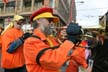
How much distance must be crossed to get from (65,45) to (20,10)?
176 ft

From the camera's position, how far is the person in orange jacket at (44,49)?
3742 mm

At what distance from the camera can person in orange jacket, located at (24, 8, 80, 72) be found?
3742 mm

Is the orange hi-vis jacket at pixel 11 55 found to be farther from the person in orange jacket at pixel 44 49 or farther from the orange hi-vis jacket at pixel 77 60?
the person in orange jacket at pixel 44 49

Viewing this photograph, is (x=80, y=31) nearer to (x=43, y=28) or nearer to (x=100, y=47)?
(x=100, y=47)

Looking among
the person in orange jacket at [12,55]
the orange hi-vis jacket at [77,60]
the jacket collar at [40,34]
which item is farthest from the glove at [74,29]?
the person in orange jacket at [12,55]

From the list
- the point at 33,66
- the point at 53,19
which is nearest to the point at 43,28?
the point at 53,19

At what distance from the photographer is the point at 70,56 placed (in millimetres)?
3826

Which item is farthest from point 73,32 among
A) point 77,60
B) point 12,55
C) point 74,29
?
point 12,55

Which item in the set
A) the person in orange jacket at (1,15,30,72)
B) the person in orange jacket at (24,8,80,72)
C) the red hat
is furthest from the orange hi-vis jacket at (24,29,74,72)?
the person in orange jacket at (1,15,30,72)

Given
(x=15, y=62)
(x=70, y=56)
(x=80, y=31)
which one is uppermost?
(x=80, y=31)

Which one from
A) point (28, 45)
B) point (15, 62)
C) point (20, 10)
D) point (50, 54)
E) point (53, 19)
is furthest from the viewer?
point (20, 10)

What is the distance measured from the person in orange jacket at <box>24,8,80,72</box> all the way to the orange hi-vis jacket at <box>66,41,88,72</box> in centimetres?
20

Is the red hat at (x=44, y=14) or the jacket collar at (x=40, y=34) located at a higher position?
the red hat at (x=44, y=14)

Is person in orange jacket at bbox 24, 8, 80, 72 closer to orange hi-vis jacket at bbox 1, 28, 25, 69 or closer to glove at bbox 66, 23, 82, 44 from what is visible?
glove at bbox 66, 23, 82, 44
